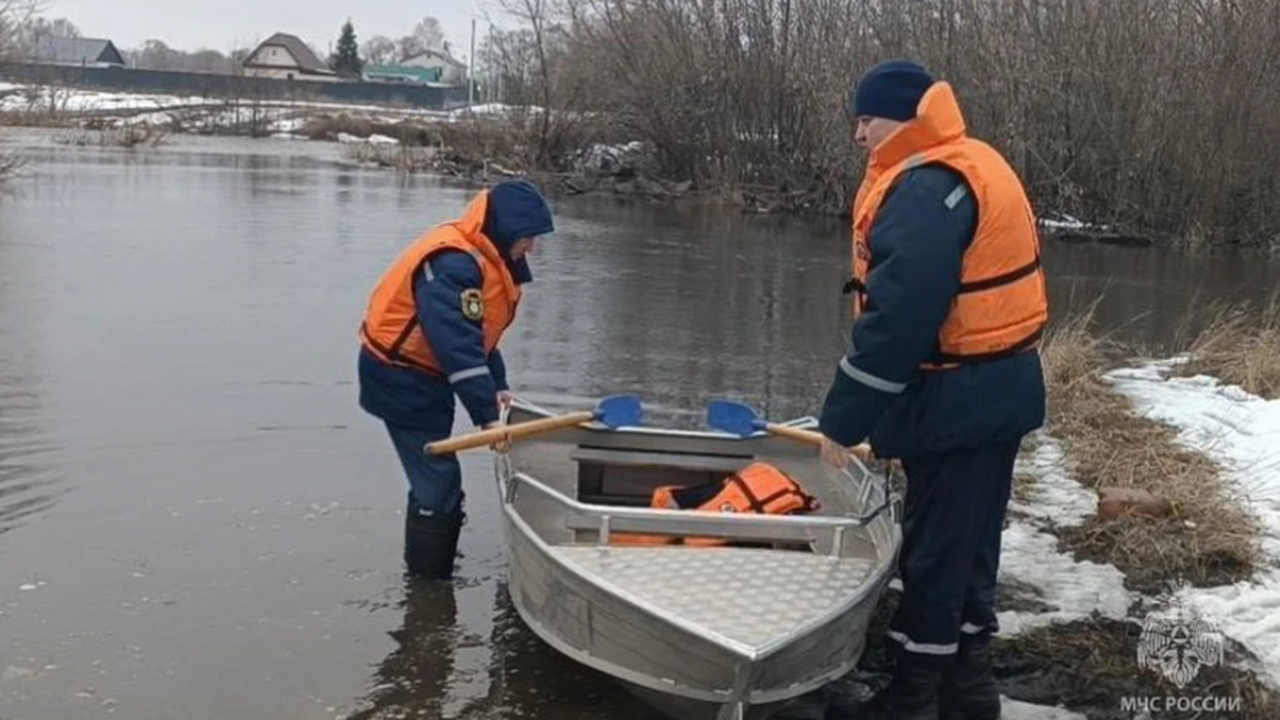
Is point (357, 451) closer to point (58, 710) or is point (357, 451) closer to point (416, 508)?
point (416, 508)

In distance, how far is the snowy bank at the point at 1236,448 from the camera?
539cm

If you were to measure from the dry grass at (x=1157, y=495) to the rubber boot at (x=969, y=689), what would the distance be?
52.3 inches

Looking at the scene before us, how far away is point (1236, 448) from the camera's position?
8148mm

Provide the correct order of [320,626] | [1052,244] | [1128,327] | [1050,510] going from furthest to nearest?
[1052,244] → [1128,327] → [1050,510] → [320,626]

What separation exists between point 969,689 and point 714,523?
102 cm

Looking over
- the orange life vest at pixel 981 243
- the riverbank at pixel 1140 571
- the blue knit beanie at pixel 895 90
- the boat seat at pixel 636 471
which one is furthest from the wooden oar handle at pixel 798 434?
the blue knit beanie at pixel 895 90

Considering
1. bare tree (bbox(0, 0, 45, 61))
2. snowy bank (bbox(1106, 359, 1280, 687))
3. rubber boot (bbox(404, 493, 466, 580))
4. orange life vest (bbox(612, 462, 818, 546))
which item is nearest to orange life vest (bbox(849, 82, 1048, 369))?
orange life vest (bbox(612, 462, 818, 546))

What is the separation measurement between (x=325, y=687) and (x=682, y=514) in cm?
146

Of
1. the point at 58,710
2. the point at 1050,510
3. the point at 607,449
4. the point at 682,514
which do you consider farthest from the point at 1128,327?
the point at 58,710

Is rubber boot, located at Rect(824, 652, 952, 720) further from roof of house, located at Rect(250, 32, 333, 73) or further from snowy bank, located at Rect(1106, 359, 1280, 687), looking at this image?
roof of house, located at Rect(250, 32, 333, 73)

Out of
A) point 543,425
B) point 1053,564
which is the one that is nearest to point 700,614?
point 543,425

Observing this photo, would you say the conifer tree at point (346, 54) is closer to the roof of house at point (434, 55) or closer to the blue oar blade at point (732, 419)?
the roof of house at point (434, 55)

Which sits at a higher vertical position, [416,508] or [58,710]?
[416,508]

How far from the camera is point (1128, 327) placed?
51.9ft
